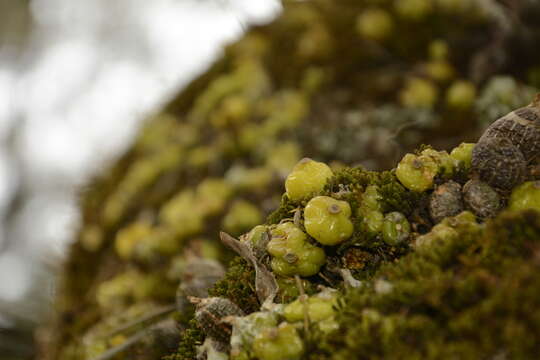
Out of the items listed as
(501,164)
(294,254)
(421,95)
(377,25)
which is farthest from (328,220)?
(377,25)

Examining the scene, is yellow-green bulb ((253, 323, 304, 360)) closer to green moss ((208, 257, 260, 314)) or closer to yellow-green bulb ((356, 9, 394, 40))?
green moss ((208, 257, 260, 314))

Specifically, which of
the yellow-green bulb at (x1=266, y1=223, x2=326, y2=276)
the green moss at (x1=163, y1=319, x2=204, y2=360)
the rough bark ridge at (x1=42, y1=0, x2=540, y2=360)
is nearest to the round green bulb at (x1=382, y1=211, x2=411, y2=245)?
the rough bark ridge at (x1=42, y1=0, x2=540, y2=360)

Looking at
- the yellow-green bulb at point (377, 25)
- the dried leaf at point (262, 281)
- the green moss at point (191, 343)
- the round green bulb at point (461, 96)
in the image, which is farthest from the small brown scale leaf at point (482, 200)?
the yellow-green bulb at point (377, 25)

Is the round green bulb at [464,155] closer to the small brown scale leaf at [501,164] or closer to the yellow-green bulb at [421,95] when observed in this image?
the small brown scale leaf at [501,164]

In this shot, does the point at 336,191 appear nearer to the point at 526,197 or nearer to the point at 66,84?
the point at 526,197

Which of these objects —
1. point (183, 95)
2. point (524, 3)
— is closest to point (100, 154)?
point (183, 95)

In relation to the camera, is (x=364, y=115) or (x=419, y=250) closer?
(x=419, y=250)

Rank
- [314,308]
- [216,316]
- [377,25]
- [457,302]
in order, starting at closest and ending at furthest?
[457,302] → [314,308] → [216,316] → [377,25]

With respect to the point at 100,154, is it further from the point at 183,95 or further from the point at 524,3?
the point at 524,3
